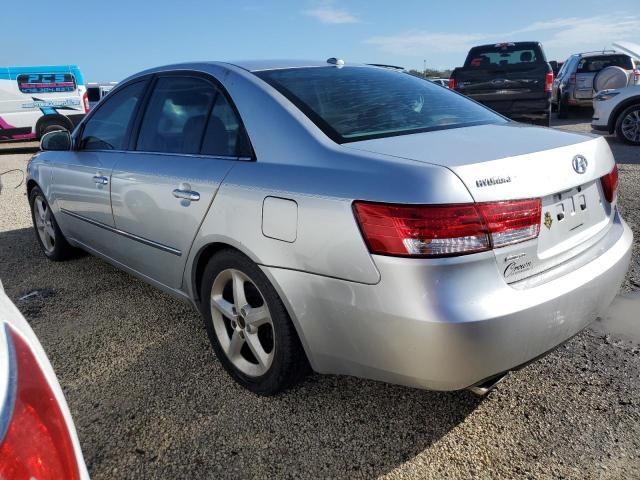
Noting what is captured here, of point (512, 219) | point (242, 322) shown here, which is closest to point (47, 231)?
point (242, 322)

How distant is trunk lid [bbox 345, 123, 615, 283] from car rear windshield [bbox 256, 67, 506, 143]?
15 centimetres

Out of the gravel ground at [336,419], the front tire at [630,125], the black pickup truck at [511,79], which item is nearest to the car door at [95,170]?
the gravel ground at [336,419]

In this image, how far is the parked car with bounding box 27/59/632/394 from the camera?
166 centimetres

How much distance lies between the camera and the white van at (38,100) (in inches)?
527

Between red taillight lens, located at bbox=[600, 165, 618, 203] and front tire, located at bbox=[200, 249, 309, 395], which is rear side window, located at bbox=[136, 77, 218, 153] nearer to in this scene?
front tire, located at bbox=[200, 249, 309, 395]

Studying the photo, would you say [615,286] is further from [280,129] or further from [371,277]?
[280,129]

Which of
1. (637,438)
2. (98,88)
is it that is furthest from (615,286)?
(98,88)

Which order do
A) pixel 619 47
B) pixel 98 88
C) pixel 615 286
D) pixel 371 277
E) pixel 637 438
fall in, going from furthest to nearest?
pixel 98 88
pixel 619 47
pixel 615 286
pixel 637 438
pixel 371 277

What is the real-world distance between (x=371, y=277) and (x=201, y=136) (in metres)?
1.32

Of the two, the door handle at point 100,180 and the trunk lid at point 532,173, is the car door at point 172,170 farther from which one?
the trunk lid at point 532,173

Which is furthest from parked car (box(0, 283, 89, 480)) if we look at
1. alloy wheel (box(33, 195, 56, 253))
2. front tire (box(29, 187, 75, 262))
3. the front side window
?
alloy wheel (box(33, 195, 56, 253))

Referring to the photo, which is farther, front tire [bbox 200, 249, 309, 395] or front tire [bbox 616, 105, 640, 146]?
front tire [bbox 616, 105, 640, 146]

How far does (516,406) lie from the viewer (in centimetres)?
226

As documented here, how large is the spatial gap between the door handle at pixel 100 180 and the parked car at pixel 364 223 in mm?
259
